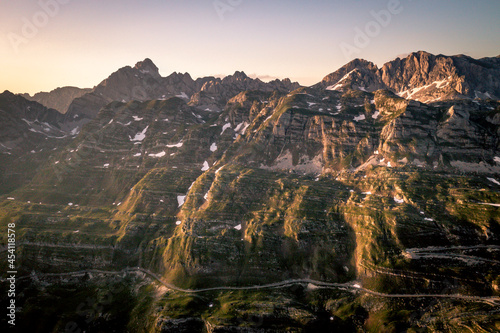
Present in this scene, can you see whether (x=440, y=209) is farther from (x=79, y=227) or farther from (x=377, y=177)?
(x=79, y=227)

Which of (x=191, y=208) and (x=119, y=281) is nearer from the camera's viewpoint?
(x=119, y=281)

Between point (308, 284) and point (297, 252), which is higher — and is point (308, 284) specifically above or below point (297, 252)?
below

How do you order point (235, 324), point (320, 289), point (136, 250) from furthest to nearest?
1. point (136, 250)
2. point (320, 289)
3. point (235, 324)

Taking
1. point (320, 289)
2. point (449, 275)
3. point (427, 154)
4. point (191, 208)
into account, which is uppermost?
point (427, 154)

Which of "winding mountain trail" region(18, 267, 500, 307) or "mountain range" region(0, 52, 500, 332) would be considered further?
"mountain range" region(0, 52, 500, 332)

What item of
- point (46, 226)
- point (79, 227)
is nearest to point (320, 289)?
point (79, 227)

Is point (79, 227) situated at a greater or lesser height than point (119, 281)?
greater

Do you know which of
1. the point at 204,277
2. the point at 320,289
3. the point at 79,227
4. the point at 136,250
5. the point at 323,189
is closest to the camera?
the point at 320,289

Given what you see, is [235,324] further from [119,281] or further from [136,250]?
[136,250]

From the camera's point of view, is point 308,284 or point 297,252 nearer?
point 308,284

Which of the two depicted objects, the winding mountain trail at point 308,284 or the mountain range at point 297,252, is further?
the mountain range at point 297,252
